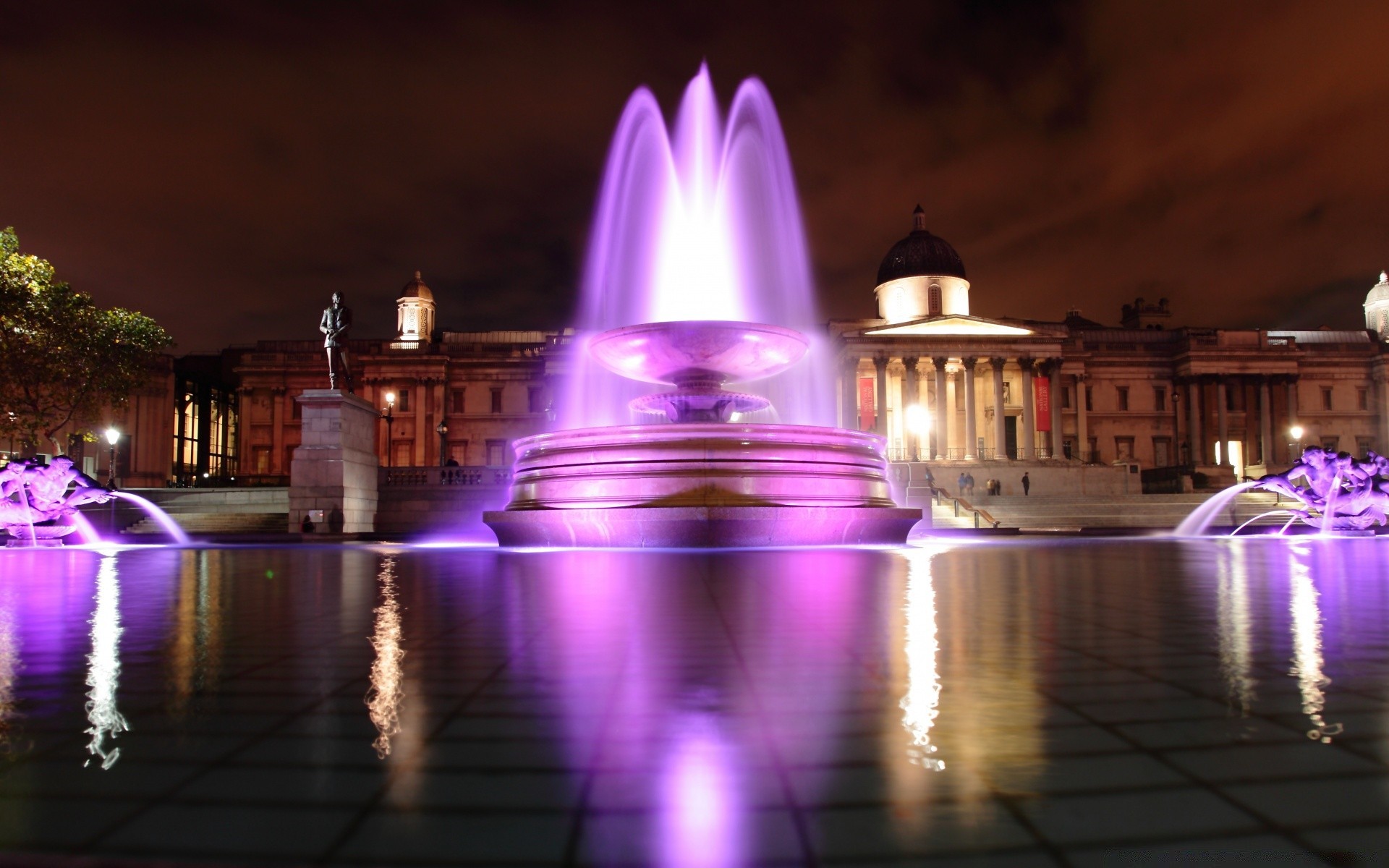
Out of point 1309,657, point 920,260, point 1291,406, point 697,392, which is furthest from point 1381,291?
point 1309,657

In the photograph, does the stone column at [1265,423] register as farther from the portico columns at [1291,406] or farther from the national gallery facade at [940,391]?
the portico columns at [1291,406]

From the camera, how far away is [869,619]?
197 inches

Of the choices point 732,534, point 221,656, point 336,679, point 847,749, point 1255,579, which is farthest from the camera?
point 732,534

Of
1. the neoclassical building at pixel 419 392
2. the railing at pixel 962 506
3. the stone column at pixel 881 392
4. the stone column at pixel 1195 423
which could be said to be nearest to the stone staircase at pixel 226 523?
the railing at pixel 962 506

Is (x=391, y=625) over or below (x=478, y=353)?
below

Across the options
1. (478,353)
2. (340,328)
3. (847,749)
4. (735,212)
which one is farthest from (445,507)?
(478,353)

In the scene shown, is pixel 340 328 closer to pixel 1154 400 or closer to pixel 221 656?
pixel 221 656

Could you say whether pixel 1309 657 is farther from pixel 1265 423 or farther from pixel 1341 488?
pixel 1265 423

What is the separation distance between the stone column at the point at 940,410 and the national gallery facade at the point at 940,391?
4.8 inches

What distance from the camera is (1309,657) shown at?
12.5ft

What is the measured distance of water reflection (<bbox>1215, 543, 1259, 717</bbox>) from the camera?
3088 millimetres

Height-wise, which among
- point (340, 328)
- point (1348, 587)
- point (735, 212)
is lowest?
point (1348, 587)

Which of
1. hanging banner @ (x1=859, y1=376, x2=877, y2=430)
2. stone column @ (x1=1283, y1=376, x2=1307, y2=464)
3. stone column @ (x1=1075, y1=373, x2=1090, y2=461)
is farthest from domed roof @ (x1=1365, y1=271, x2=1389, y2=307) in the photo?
hanging banner @ (x1=859, y1=376, x2=877, y2=430)

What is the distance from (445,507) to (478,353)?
3667cm
